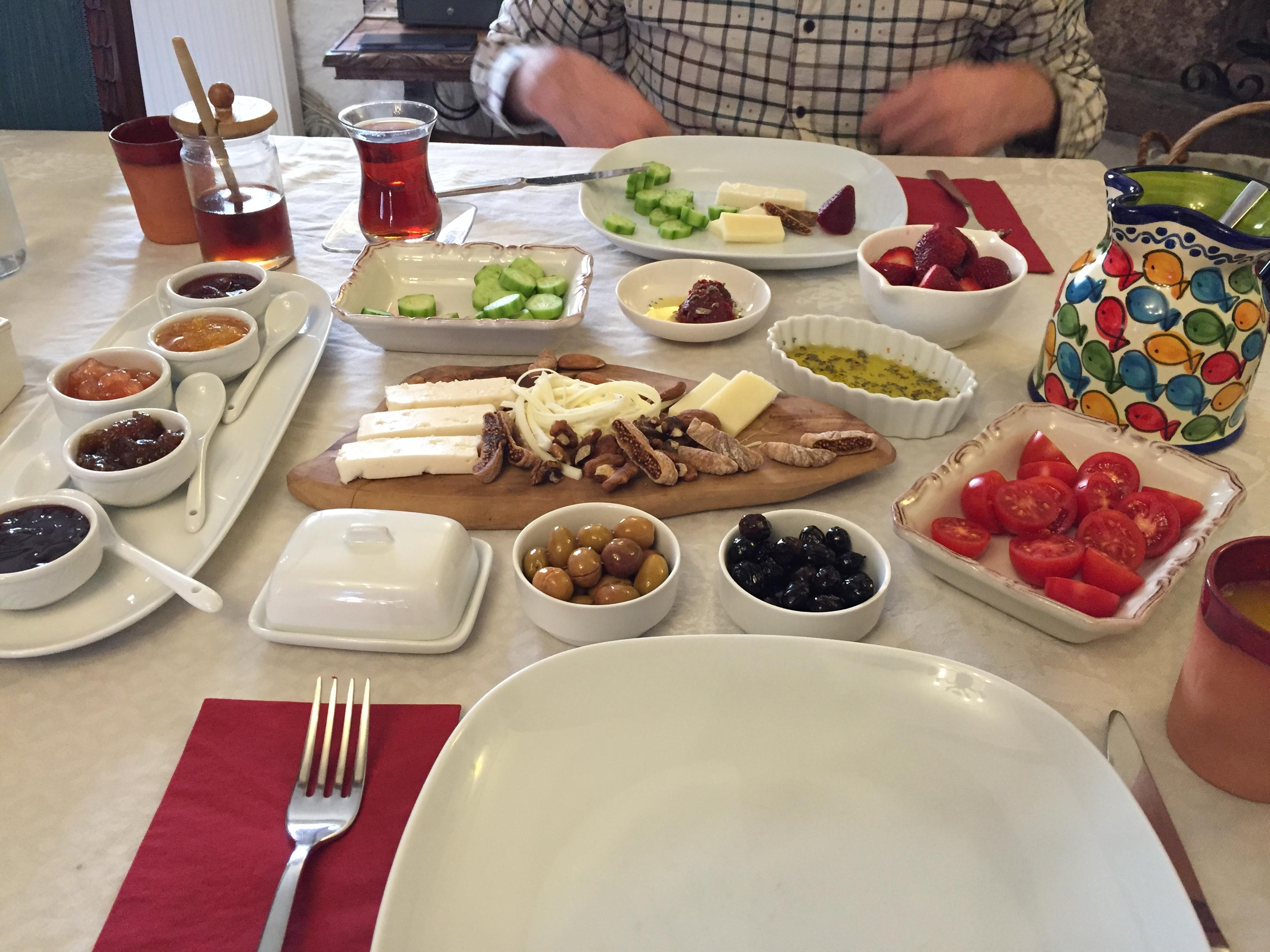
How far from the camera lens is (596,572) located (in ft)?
3.49

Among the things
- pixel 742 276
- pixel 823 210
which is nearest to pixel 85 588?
pixel 742 276

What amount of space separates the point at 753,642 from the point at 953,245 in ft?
3.36

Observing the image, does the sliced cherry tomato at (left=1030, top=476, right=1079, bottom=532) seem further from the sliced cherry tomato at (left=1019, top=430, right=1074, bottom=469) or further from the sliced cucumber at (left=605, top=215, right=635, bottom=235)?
the sliced cucumber at (left=605, top=215, right=635, bottom=235)

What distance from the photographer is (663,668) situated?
88 centimetres

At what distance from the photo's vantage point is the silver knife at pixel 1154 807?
762 mm

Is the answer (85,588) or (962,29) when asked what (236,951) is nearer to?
(85,588)

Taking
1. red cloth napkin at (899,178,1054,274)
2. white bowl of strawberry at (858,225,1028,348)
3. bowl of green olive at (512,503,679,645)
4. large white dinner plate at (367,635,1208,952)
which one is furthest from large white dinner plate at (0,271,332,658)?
red cloth napkin at (899,178,1054,274)

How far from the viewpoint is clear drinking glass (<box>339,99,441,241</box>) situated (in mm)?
1816

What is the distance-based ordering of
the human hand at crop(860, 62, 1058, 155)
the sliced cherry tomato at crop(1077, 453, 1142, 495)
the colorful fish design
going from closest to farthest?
the sliced cherry tomato at crop(1077, 453, 1142, 495) → the colorful fish design → the human hand at crop(860, 62, 1058, 155)

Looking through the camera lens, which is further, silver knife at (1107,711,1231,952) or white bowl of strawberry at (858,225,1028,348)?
white bowl of strawberry at (858,225,1028,348)

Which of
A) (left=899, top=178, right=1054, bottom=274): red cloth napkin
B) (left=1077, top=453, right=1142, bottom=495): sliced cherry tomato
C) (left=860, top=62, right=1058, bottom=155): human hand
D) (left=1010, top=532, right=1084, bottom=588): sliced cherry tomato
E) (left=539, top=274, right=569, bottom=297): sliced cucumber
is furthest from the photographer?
(left=860, top=62, right=1058, bottom=155): human hand

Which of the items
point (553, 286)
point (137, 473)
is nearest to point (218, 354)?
point (137, 473)

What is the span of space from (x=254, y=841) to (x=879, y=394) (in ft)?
3.39

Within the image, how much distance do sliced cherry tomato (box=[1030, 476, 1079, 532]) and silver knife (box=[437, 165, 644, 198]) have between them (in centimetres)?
122
